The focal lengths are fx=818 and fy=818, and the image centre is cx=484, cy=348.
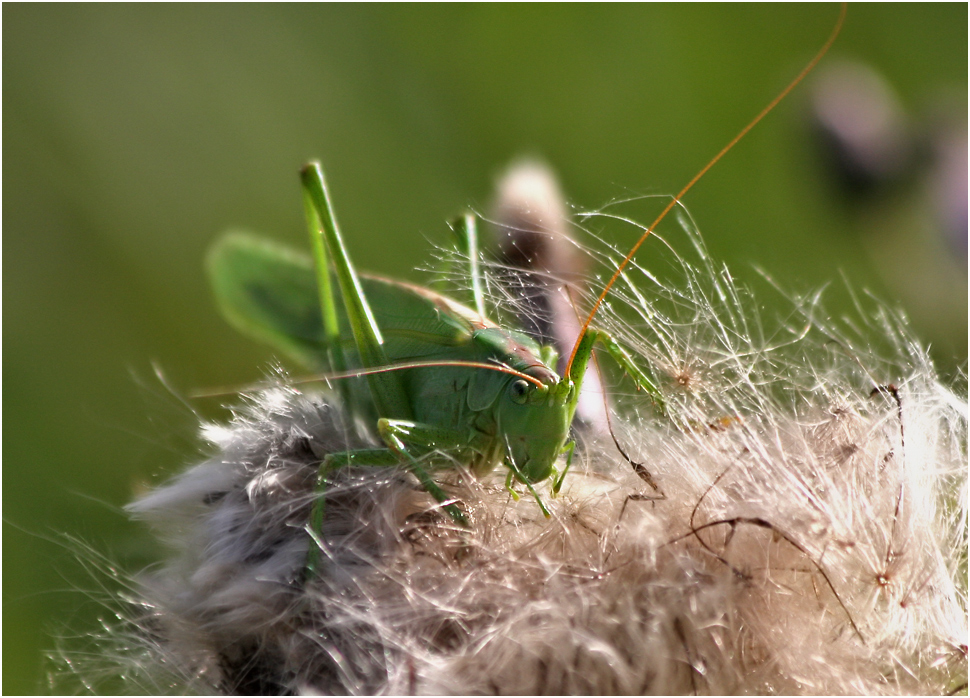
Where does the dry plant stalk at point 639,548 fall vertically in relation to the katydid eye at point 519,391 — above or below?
below

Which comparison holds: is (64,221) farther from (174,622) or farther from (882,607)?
(882,607)

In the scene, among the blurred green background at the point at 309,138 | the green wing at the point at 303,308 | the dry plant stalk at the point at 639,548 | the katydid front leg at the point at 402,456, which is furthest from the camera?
the blurred green background at the point at 309,138

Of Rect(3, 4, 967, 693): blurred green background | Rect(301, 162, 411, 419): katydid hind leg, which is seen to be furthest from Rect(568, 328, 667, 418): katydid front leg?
Rect(3, 4, 967, 693): blurred green background

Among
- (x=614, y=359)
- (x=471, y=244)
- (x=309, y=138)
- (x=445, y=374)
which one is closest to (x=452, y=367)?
(x=445, y=374)

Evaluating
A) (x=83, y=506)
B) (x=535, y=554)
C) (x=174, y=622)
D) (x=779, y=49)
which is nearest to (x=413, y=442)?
(x=535, y=554)

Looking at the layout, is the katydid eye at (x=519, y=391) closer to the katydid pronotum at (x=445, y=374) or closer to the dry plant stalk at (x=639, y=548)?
the katydid pronotum at (x=445, y=374)

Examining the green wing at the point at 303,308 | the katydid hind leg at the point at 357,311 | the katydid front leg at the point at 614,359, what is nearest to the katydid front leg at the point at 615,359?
the katydid front leg at the point at 614,359

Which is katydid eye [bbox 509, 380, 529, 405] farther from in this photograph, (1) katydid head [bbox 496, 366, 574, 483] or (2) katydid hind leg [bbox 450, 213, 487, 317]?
(2) katydid hind leg [bbox 450, 213, 487, 317]
